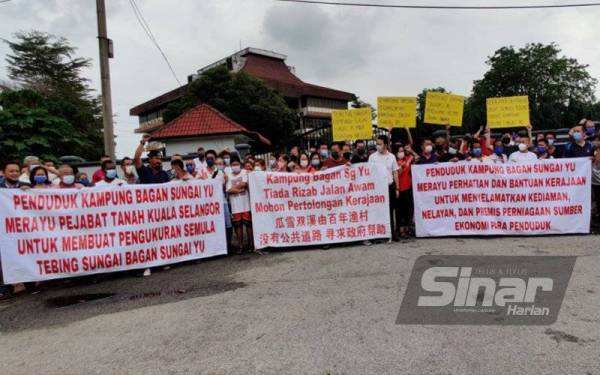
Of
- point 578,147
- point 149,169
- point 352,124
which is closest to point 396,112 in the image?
point 352,124

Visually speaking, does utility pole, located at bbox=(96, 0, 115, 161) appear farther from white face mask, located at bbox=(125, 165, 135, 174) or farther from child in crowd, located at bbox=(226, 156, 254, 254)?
child in crowd, located at bbox=(226, 156, 254, 254)

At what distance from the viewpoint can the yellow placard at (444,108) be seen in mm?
8500

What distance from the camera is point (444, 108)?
855 cm

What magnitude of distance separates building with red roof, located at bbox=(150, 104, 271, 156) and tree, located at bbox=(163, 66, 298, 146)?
30.2 feet

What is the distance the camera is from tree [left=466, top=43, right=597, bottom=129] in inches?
1841

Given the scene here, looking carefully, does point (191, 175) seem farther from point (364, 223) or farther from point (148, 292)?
point (364, 223)

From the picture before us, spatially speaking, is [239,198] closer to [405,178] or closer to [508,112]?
[405,178]

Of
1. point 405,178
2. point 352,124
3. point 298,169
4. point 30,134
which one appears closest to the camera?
point 405,178

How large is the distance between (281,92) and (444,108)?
41950mm

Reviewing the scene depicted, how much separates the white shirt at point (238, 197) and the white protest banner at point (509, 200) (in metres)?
3.05

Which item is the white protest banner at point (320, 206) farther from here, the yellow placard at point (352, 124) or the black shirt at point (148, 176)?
the yellow placard at point (352, 124)

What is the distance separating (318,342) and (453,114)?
6722 mm

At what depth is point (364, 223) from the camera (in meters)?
7.00

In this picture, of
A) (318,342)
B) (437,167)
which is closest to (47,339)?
(318,342)
